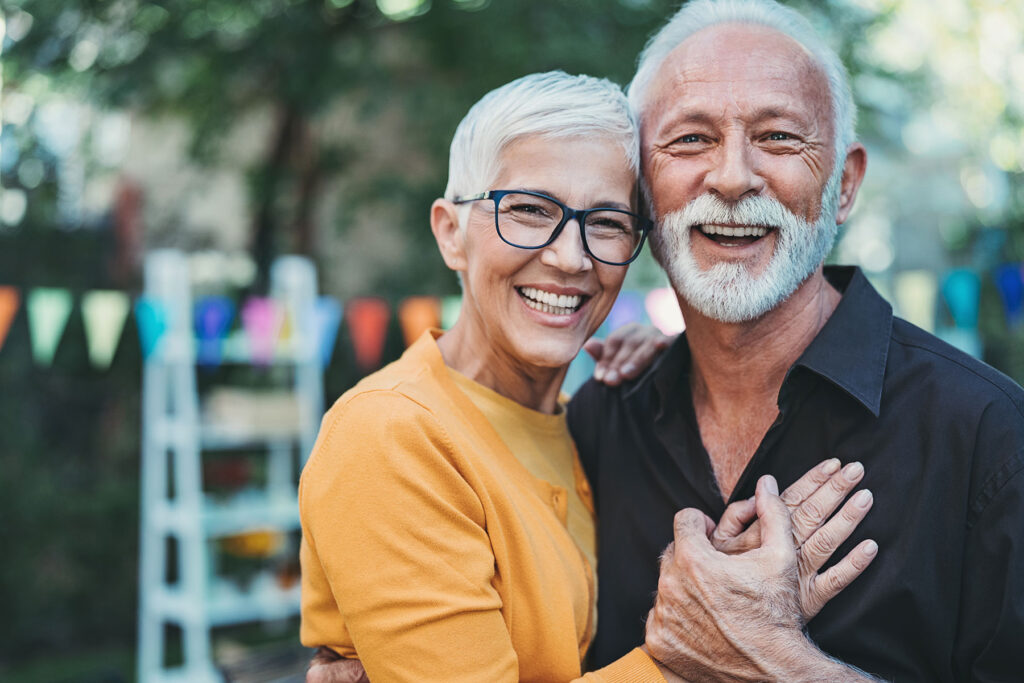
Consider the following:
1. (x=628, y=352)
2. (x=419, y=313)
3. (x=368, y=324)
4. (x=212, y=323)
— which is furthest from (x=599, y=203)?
(x=212, y=323)

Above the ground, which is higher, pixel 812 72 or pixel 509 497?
pixel 812 72

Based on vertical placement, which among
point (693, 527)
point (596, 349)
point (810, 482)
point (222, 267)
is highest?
point (222, 267)

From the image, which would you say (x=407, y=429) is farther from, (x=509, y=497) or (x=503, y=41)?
(x=503, y=41)

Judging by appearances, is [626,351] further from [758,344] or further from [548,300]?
[548,300]

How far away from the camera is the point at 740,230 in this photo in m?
2.01

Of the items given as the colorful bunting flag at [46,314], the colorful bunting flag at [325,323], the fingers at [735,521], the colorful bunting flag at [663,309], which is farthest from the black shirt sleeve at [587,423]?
the colorful bunting flag at [46,314]

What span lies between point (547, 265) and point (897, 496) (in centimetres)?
83

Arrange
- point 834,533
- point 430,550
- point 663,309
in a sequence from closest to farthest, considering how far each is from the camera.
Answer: point 430,550, point 834,533, point 663,309

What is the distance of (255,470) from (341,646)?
5318mm

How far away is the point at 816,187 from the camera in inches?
79.1

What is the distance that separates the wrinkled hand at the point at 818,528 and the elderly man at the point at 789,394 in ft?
0.16

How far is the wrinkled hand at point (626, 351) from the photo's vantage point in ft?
7.86

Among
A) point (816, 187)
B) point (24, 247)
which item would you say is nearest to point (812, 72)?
point (816, 187)

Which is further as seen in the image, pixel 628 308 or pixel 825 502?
pixel 628 308
